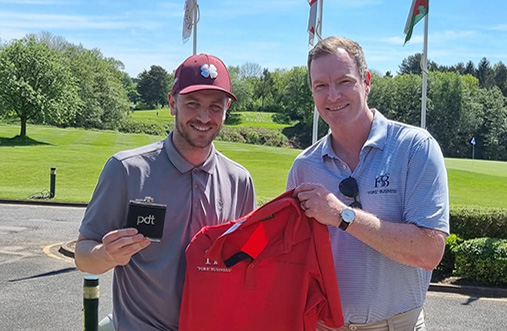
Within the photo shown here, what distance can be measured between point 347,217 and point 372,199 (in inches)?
11.4

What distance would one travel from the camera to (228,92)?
2.79 m

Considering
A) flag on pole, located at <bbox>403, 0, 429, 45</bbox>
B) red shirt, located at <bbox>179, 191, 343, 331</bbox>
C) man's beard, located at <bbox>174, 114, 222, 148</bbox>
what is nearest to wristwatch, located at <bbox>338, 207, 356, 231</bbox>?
red shirt, located at <bbox>179, 191, 343, 331</bbox>

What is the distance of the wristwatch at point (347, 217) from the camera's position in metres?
2.41

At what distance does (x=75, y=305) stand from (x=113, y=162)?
229 inches

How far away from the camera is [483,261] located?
8930 mm

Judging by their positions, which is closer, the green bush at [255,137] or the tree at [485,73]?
the green bush at [255,137]

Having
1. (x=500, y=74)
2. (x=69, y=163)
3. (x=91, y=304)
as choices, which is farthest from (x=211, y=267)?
(x=500, y=74)

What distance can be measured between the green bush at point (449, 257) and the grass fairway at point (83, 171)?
19.1ft

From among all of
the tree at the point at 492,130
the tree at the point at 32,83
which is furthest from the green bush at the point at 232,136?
the tree at the point at 492,130

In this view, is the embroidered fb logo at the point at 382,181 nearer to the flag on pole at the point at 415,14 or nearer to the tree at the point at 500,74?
the flag on pole at the point at 415,14

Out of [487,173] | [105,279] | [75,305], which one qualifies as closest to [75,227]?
[105,279]

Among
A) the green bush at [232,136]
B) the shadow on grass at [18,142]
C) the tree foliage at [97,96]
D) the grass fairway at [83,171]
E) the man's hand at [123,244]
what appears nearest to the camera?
the man's hand at [123,244]

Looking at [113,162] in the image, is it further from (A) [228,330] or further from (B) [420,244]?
(B) [420,244]

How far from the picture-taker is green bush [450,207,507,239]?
10.1 metres
